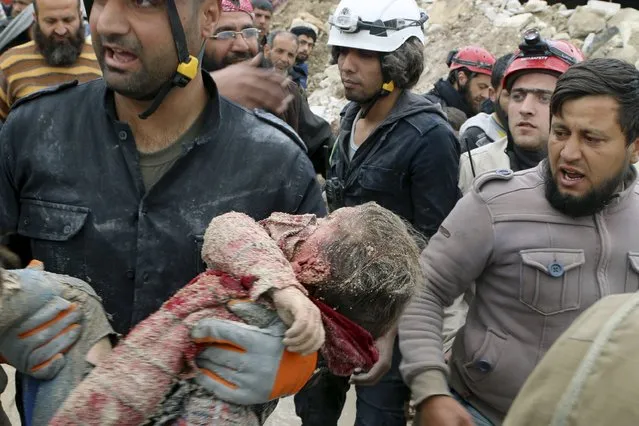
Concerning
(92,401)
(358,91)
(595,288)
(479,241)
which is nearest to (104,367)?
(92,401)

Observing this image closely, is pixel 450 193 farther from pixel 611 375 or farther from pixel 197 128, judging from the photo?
pixel 611 375

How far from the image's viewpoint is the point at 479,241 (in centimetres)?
302

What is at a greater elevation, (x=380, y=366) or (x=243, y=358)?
(x=243, y=358)

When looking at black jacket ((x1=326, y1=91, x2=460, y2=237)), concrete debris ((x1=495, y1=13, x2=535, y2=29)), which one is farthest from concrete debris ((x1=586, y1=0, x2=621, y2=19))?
black jacket ((x1=326, y1=91, x2=460, y2=237))

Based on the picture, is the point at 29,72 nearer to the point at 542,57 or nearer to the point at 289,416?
the point at 289,416

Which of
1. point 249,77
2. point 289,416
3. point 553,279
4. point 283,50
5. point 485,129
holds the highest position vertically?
point 249,77

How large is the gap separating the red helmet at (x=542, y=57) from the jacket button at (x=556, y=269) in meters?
1.59

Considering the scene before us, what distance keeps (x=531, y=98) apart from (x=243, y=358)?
2842 millimetres

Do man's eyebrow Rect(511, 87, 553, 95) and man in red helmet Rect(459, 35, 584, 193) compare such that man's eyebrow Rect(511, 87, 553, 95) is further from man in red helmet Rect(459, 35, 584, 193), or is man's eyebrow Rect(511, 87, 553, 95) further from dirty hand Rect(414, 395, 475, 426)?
dirty hand Rect(414, 395, 475, 426)

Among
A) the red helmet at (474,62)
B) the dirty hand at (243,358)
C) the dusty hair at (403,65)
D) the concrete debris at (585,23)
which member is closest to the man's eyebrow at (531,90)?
the dusty hair at (403,65)

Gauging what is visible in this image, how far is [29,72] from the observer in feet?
17.3

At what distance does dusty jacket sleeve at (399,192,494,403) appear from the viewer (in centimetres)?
302

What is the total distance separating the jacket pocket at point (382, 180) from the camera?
430cm

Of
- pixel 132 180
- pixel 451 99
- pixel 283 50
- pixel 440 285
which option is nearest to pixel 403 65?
pixel 440 285
